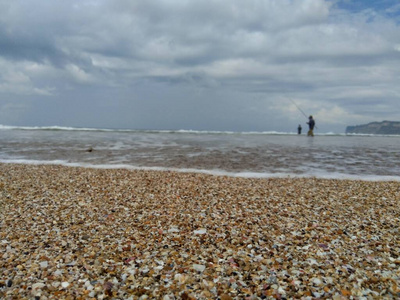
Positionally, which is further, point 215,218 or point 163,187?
point 163,187

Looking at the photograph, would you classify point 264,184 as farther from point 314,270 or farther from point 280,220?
point 314,270

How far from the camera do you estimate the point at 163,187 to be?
902 cm

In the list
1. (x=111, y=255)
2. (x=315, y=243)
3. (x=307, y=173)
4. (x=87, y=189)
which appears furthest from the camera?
(x=307, y=173)

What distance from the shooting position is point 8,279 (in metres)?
4.03

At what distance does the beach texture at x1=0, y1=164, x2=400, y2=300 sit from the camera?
3.92m

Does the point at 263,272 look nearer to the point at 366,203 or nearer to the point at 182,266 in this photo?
the point at 182,266

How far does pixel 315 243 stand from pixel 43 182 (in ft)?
27.9

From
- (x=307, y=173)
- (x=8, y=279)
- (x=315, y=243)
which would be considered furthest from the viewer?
(x=307, y=173)

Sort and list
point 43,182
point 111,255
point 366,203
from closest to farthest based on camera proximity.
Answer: point 111,255 < point 366,203 < point 43,182

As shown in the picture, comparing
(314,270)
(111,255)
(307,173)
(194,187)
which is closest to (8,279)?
(111,255)

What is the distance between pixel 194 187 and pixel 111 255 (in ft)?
15.0

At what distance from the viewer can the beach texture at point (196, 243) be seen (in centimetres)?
392

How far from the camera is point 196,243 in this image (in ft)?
16.8

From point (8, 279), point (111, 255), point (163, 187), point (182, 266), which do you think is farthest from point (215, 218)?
point (8, 279)
